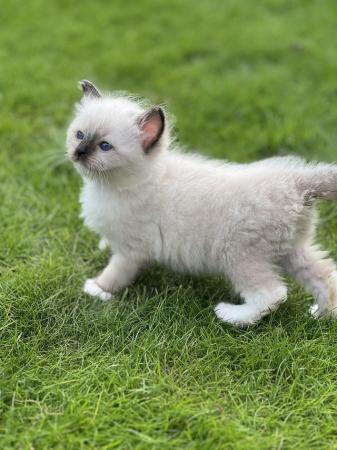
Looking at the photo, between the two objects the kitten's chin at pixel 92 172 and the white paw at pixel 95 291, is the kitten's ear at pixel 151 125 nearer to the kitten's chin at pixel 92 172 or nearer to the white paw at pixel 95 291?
the kitten's chin at pixel 92 172

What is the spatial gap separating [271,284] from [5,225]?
6.37 ft

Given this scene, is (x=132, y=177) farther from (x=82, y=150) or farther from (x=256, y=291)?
(x=256, y=291)

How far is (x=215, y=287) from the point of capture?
135 inches

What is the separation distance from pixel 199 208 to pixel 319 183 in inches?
25.0

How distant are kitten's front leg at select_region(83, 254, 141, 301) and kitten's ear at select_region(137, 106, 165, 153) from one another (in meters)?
0.69

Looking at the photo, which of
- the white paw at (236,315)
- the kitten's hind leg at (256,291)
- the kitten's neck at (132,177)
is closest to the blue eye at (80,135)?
the kitten's neck at (132,177)

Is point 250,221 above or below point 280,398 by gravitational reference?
above

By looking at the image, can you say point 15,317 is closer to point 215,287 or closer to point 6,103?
point 215,287

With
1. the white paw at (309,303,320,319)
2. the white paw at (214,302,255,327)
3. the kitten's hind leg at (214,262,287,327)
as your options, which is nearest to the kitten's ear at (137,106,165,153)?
the kitten's hind leg at (214,262,287,327)

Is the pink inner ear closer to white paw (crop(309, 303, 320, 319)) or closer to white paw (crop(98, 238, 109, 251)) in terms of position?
white paw (crop(98, 238, 109, 251))

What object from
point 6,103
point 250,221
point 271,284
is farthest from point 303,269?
point 6,103

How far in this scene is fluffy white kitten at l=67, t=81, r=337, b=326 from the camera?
2.94 m

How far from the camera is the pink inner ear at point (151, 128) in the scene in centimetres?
297

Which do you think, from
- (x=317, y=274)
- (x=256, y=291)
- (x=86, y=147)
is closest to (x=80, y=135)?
(x=86, y=147)
